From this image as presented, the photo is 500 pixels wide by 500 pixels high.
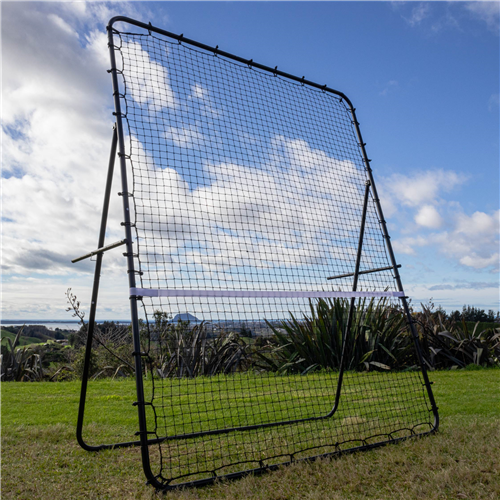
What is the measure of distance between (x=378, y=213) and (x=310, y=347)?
10.5 feet

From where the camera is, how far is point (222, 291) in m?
2.86

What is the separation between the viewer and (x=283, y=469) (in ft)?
8.75

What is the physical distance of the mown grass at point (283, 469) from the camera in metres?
2.37

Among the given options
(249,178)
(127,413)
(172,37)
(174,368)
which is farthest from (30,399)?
(172,37)

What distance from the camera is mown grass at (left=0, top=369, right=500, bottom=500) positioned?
2.37 metres

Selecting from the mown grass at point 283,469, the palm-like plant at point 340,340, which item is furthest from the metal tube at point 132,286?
the palm-like plant at point 340,340

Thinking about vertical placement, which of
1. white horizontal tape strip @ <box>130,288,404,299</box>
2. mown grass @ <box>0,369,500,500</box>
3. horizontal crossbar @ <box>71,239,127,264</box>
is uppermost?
horizontal crossbar @ <box>71,239,127,264</box>

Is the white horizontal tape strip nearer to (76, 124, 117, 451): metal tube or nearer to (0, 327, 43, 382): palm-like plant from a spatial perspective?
(76, 124, 117, 451): metal tube

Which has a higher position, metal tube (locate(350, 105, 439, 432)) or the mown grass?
metal tube (locate(350, 105, 439, 432))

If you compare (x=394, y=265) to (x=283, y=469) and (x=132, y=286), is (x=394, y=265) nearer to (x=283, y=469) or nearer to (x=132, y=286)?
(x=283, y=469)

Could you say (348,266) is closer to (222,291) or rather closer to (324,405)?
(324,405)

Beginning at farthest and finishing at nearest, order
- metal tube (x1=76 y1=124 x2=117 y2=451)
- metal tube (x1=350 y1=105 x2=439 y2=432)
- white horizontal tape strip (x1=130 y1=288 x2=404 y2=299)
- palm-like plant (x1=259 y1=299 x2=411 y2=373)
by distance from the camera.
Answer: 1. palm-like plant (x1=259 y1=299 x2=411 y2=373)
2. metal tube (x1=350 y1=105 x2=439 y2=432)
3. metal tube (x1=76 y1=124 x2=117 y2=451)
4. white horizontal tape strip (x1=130 y1=288 x2=404 y2=299)

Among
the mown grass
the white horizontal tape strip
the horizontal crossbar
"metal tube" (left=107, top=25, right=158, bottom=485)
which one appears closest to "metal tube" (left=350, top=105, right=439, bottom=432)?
the mown grass

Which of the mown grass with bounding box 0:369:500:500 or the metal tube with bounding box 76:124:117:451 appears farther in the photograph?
the metal tube with bounding box 76:124:117:451
